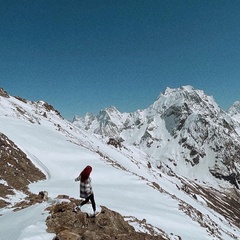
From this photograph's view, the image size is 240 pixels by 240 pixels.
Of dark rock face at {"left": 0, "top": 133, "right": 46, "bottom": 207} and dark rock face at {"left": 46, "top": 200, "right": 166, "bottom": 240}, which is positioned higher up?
dark rock face at {"left": 0, "top": 133, "right": 46, "bottom": 207}

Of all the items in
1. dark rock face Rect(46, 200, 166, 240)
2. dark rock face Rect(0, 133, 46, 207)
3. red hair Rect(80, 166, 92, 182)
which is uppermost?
dark rock face Rect(0, 133, 46, 207)

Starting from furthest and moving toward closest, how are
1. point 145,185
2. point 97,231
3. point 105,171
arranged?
point 105,171 → point 145,185 → point 97,231

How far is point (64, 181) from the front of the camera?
1378 inches

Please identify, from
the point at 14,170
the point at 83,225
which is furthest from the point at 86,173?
the point at 14,170

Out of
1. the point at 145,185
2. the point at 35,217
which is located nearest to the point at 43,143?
the point at 145,185

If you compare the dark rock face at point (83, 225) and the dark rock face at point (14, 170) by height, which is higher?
the dark rock face at point (14, 170)

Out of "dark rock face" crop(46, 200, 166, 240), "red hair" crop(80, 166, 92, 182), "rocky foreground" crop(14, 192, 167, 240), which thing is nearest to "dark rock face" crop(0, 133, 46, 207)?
"rocky foreground" crop(14, 192, 167, 240)

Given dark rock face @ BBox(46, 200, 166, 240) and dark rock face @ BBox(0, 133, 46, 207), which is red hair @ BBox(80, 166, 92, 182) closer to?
dark rock face @ BBox(46, 200, 166, 240)

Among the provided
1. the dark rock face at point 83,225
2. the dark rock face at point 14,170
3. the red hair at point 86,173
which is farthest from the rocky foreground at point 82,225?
the dark rock face at point 14,170

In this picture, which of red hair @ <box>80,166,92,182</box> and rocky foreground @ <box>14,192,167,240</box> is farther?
red hair @ <box>80,166,92,182</box>

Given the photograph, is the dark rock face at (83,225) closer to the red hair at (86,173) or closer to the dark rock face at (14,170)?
the red hair at (86,173)

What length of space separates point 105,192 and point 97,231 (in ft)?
61.6

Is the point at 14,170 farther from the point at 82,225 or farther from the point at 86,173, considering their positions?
the point at 82,225

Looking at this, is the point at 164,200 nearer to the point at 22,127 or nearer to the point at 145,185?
the point at 145,185
